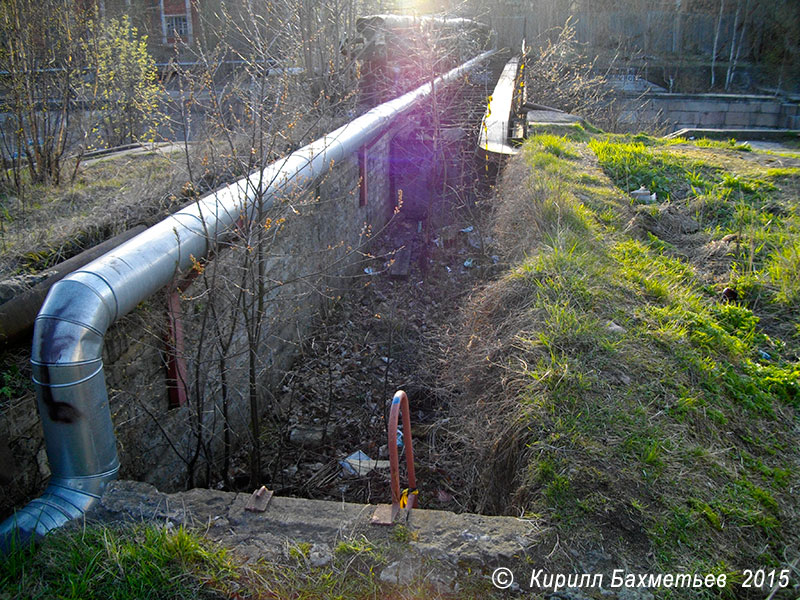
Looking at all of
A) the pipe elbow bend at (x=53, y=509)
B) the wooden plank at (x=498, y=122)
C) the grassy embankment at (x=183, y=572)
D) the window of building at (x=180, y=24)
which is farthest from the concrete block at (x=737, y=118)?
the window of building at (x=180, y=24)

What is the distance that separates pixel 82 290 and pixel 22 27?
149 inches

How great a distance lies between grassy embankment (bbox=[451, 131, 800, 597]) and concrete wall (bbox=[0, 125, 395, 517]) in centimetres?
146

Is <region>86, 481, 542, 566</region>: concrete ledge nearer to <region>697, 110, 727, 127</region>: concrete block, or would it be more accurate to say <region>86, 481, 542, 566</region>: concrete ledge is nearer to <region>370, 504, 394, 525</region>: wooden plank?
<region>370, 504, 394, 525</region>: wooden plank

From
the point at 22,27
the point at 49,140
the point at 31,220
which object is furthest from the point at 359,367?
the point at 22,27

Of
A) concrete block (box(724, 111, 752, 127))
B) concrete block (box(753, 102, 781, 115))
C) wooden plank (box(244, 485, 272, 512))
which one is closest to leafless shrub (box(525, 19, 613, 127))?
concrete block (box(724, 111, 752, 127))

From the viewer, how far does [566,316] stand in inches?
141

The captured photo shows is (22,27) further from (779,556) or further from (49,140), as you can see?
(779,556)

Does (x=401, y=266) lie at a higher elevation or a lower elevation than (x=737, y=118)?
lower

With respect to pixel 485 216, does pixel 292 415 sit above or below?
below

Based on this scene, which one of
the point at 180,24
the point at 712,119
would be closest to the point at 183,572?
the point at 712,119

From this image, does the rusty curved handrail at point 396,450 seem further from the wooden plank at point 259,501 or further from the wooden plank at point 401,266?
the wooden plank at point 401,266

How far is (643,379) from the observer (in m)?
3.17

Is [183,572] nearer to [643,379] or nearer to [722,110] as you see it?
[643,379]

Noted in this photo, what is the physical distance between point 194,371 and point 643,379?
300cm
